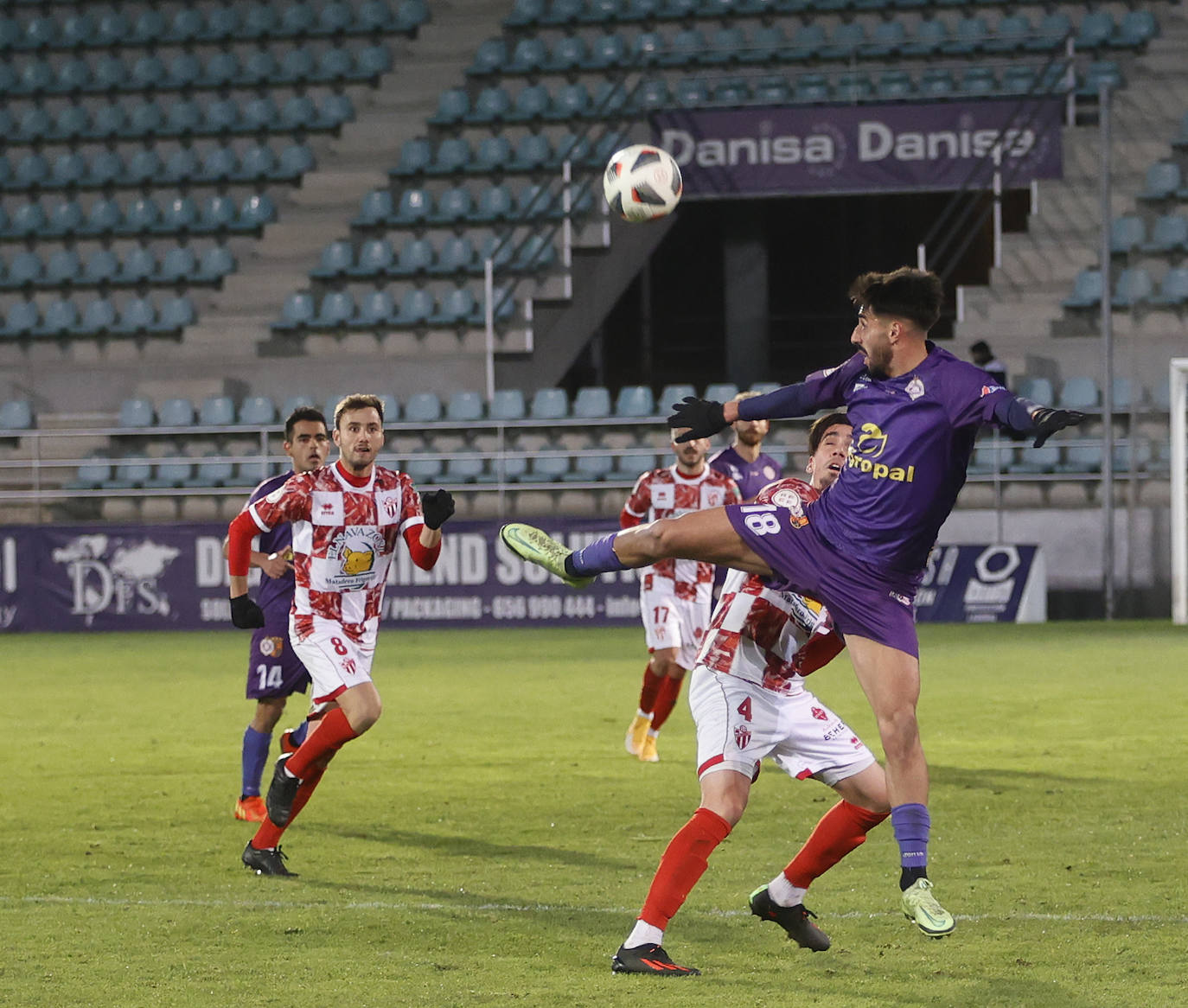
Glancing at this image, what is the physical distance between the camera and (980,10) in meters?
25.7

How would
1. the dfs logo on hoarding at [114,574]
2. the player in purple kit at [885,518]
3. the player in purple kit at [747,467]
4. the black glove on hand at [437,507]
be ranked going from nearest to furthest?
the player in purple kit at [885,518] < the black glove on hand at [437,507] < the player in purple kit at [747,467] < the dfs logo on hoarding at [114,574]

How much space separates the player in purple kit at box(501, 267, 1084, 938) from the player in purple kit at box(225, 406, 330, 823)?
11.2 ft

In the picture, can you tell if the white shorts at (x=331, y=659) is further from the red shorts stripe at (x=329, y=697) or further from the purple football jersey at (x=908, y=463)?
the purple football jersey at (x=908, y=463)

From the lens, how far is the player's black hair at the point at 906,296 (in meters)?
5.28

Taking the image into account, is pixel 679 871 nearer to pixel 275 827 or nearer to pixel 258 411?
pixel 275 827

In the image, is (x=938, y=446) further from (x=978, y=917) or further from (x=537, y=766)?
(x=537, y=766)

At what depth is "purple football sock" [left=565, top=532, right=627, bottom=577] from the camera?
18.4ft

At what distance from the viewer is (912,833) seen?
197 inches

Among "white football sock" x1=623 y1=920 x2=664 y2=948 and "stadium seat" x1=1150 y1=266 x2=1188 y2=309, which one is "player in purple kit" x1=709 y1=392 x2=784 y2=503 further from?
"stadium seat" x1=1150 y1=266 x2=1188 y2=309

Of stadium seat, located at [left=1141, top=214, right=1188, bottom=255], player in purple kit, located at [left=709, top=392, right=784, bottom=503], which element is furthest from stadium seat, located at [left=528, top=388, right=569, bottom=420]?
player in purple kit, located at [left=709, top=392, right=784, bottom=503]

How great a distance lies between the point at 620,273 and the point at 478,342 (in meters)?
2.67

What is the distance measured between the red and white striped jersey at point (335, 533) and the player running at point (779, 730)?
2.05 meters

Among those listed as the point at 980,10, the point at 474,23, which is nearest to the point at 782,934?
the point at 980,10

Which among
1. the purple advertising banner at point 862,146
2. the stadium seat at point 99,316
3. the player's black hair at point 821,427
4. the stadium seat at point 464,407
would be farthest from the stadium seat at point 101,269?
the player's black hair at point 821,427
